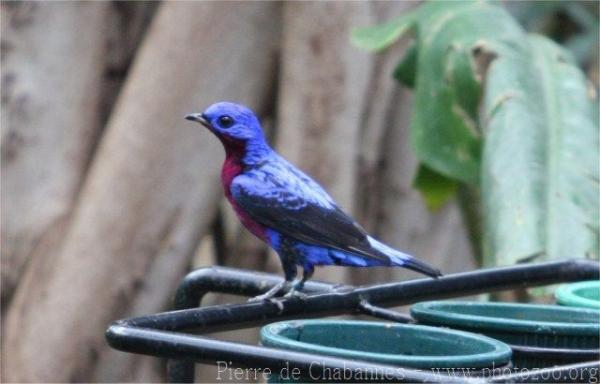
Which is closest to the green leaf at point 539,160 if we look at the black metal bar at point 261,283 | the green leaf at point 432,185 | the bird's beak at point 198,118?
the green leaf at point 432,185

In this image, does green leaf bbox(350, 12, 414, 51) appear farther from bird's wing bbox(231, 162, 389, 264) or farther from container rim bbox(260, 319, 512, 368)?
container rim bbox(260, 319, 512, 368)

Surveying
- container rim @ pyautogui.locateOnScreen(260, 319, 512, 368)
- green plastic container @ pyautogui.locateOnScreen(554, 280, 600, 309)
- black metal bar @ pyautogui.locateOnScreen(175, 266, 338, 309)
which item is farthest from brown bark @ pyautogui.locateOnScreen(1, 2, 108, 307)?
container rim @ pyautogui.locateOnScreen(260, 319, 512, 368)

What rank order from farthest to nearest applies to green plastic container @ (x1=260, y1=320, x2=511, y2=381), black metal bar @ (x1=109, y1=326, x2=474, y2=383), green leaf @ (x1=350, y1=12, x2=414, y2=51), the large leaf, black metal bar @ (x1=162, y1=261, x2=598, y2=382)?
1. the large leaf
2. green leaf @ (x1=350, y1=12, x2=414, y2=51)
3. black metal bar @ (x1=162, y1=261, x2=598, y2=382)
4. green plastic container @ (x1=260, y1=320, x2=511, y2=381)
5. black metal bar @ (x1=109, y1=326, x2=474, y2=383)

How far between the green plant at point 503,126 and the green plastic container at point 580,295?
75 centimetres

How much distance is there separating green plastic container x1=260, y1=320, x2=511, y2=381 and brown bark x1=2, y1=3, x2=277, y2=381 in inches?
79.3

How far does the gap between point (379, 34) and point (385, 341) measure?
2076 mm

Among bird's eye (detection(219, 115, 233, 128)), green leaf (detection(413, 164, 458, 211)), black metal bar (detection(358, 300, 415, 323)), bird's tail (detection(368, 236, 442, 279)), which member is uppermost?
bird's eye (detection(219, 115, 233, 128))

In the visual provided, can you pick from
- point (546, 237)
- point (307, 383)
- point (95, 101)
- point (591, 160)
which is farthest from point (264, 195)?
point (95, 101)

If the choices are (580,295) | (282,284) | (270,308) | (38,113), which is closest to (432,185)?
(38,113)

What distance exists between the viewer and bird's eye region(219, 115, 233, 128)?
2.10m

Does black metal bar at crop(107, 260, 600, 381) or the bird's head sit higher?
the bird's head

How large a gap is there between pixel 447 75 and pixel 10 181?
4.49ft

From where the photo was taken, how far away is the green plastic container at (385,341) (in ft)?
4.82

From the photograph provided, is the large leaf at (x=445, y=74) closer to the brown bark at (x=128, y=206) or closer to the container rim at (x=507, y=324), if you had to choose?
the brown bark at (x=128, y=206)
